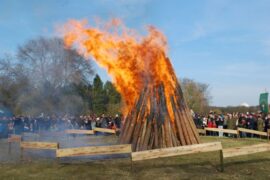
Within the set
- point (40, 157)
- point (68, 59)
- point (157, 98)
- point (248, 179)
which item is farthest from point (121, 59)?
point (68, 59)

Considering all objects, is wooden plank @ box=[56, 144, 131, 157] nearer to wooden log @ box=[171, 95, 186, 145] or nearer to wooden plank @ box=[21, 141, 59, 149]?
wooden plank @ box=[21, 141, 59, 149]

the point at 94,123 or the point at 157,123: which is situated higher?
the point at 157,123

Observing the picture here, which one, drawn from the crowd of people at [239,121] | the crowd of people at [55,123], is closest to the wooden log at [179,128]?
the crowd of people at [239,121]

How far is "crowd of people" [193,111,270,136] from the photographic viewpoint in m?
21.9

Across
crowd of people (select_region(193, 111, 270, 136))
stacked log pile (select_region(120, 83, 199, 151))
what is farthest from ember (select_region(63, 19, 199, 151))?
crowd of people (select_region(193, 111, 270, 136))

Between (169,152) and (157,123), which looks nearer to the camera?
(169,152)

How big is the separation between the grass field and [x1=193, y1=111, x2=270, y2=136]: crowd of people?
386 inches

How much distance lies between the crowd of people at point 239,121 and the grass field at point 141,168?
9809 millimetres

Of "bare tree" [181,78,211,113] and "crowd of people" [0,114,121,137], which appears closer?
"crowd of people" [0,114,121,137]

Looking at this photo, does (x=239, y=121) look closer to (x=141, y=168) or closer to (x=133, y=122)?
(x=133, y=122)

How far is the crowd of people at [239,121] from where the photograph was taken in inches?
864

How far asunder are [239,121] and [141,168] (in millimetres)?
15250

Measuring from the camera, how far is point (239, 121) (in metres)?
23.7

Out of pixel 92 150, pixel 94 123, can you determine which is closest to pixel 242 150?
pixel 92 150
